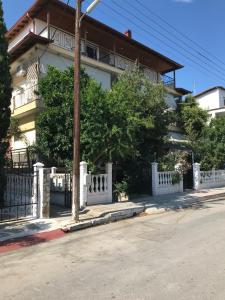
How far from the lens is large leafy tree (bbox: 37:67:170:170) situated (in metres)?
13.2

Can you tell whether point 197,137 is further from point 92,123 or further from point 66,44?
point 92,123

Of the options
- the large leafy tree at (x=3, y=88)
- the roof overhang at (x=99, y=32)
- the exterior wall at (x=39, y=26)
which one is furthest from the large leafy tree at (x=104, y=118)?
the exterior wall at (x=39, y=26)

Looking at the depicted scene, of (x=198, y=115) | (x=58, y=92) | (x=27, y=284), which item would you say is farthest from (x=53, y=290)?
(x=198, y=115)

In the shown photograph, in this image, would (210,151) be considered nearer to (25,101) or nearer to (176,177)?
(176,177)

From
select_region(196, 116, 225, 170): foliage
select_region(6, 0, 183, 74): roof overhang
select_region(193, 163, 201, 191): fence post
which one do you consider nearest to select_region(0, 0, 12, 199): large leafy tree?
select_region(6, 0, 183, 74): roof overhang

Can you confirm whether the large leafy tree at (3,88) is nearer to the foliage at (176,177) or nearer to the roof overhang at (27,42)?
the roof overhang at (27,42)

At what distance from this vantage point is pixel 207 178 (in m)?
21.8

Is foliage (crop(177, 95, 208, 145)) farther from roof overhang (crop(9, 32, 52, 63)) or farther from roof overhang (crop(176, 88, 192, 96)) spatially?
roof overhang (crop(9, 32, 52, 63))

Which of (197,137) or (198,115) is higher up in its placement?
(198,115)

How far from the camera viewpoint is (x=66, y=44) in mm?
21484

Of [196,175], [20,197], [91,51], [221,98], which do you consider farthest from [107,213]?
[221,98]

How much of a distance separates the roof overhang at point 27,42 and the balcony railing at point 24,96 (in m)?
2.15

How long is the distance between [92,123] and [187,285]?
27.4 ft

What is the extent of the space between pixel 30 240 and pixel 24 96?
1307cm
